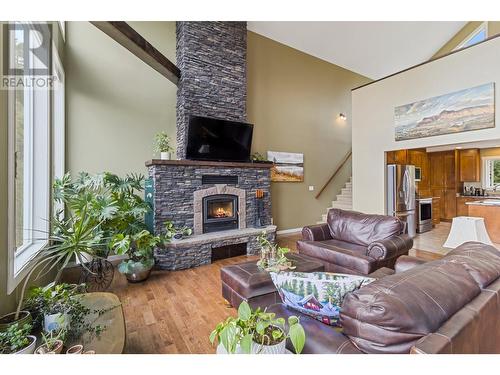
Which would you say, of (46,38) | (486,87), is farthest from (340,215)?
(46,38)

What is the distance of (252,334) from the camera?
101 centimetres

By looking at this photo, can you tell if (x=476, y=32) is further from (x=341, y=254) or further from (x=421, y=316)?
(x=421, y=316)

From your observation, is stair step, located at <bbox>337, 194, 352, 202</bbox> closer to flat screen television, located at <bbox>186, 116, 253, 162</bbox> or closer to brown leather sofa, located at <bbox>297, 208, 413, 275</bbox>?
brown leather sofa, located at <bbox>297, 208, 413, 275</bbox>

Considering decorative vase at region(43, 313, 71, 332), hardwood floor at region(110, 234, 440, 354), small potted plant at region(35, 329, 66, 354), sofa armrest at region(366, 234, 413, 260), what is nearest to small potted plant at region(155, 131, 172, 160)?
hardwood floor at region(110, 234, 440, 354)

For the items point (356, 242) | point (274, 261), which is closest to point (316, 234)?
point (356, 242)

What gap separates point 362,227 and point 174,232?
8.97 feet

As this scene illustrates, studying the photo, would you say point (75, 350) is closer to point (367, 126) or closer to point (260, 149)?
point (260, 149)

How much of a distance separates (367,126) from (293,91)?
6.88 feet

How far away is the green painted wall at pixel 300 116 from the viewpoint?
5.93 metres

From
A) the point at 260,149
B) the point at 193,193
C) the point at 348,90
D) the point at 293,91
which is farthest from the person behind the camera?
the point at 348,90

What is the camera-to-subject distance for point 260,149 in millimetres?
5914

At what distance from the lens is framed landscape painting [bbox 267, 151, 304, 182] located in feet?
19.9

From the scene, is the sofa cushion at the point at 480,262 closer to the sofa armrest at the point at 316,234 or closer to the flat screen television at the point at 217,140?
the sofa armrest at the point at 316,234

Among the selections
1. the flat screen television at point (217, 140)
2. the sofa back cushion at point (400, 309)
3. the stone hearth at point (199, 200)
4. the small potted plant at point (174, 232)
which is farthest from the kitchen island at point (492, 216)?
the small potted plant at point (174, 232)
